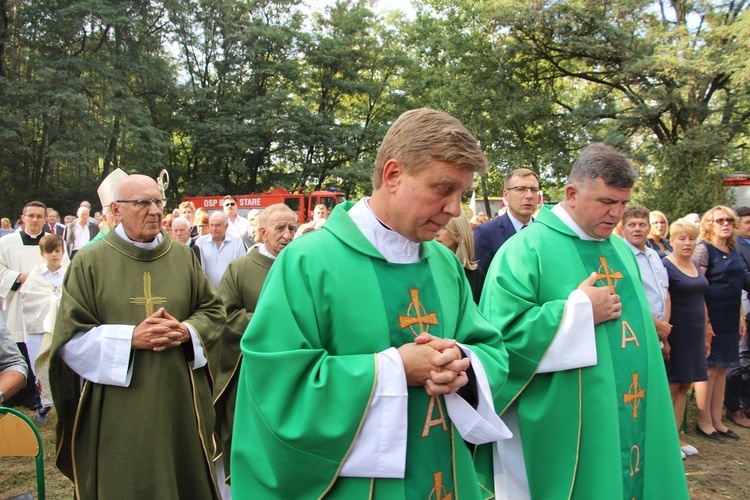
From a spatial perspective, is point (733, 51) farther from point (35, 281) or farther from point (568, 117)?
point (35, 281)

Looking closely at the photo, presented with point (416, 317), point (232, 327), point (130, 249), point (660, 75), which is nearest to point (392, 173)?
→ point (416, 317)

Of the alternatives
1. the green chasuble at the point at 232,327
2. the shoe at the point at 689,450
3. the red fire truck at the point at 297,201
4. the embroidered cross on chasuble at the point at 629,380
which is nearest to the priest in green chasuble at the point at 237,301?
the green chasuble at the point at 232,327

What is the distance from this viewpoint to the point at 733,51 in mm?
17859

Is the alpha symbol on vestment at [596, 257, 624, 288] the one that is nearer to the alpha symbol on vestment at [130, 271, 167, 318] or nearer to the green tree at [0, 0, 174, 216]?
the alpha symbol on vestment at [130, 271, 167, 318]

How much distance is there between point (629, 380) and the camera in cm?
292

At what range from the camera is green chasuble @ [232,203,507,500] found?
5.95ft

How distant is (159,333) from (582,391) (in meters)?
2.21

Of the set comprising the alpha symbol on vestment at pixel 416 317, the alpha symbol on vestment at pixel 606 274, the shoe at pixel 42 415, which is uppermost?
the alpha symbol on vestment at pixel 606 274

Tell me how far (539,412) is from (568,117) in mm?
20783

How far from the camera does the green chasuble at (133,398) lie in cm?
323

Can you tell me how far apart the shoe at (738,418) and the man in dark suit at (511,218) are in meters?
3.72

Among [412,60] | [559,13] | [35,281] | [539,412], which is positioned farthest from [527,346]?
[412,60]

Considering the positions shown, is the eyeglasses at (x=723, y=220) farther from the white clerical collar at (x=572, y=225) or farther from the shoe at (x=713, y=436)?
the white clerical collar at (x=572, y=225)

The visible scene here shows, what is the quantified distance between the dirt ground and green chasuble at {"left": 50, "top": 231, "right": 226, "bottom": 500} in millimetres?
1656
